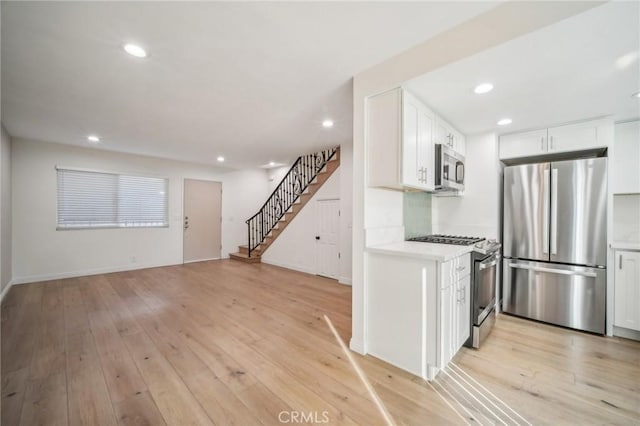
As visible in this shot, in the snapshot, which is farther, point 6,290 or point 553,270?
point 6,290

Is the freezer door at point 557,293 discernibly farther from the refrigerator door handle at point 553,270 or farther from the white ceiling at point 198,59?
the white ceiling at point 198,59

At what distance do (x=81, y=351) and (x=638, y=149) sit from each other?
5975 mm

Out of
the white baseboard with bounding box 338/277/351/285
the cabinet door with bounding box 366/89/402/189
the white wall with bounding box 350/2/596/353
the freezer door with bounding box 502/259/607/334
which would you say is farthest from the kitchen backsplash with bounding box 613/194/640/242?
the white baseboard with bounding box 338/277/351/285

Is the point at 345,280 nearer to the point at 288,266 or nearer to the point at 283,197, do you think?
the point at 288,266

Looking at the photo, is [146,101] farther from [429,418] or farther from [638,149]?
[638,149]

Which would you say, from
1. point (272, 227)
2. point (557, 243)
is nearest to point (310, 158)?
point (272, 227)

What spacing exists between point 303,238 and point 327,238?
30.0 inches

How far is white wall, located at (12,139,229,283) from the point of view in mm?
4559

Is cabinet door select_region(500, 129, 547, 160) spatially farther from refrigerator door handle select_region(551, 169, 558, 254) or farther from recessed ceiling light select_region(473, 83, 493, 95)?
recessed ceiling light select_region(473, 83, 493, 95)

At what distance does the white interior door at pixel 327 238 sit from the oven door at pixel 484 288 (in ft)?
9.22

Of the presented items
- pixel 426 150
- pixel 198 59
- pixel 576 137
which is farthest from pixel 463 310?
pixel 198 59

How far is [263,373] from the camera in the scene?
81.1 inches

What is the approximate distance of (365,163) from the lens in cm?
239

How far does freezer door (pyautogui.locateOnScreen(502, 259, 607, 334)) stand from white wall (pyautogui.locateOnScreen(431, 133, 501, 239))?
0.53 metres
